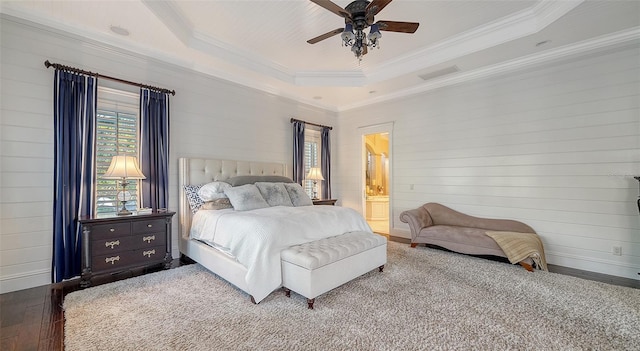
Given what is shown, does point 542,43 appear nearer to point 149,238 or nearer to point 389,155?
point 389,155

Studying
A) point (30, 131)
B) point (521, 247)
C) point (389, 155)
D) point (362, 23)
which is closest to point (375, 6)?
point (362, 23)

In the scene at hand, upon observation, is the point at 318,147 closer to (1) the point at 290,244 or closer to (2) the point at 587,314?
(1) the point at 290,244

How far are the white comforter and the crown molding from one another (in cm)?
305

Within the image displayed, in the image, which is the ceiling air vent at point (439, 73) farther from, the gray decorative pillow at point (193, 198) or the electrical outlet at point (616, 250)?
the gray decorative pillow at point (193, 198)

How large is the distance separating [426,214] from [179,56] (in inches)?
189

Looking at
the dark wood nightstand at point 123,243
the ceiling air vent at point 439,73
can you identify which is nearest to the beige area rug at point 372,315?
the dark wood nightstand at point 123,243

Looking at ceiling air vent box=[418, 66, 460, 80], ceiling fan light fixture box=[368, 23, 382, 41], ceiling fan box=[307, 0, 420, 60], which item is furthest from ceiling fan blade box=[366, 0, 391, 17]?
ceiling air vent box=[418, 66, 460, 80]

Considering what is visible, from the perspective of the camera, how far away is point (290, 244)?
8.96 ft

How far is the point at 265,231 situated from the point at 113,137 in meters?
2.56

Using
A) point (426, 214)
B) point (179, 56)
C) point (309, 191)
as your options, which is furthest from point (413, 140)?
point (179, 56)

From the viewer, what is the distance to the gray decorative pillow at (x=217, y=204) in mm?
3621

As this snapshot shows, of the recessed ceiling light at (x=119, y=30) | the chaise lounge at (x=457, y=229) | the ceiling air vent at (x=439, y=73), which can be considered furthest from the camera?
the ceiling air vent at (x=439, y=73)

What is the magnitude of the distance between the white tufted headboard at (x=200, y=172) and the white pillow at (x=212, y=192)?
0.40 meters

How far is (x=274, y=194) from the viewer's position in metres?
3.92
